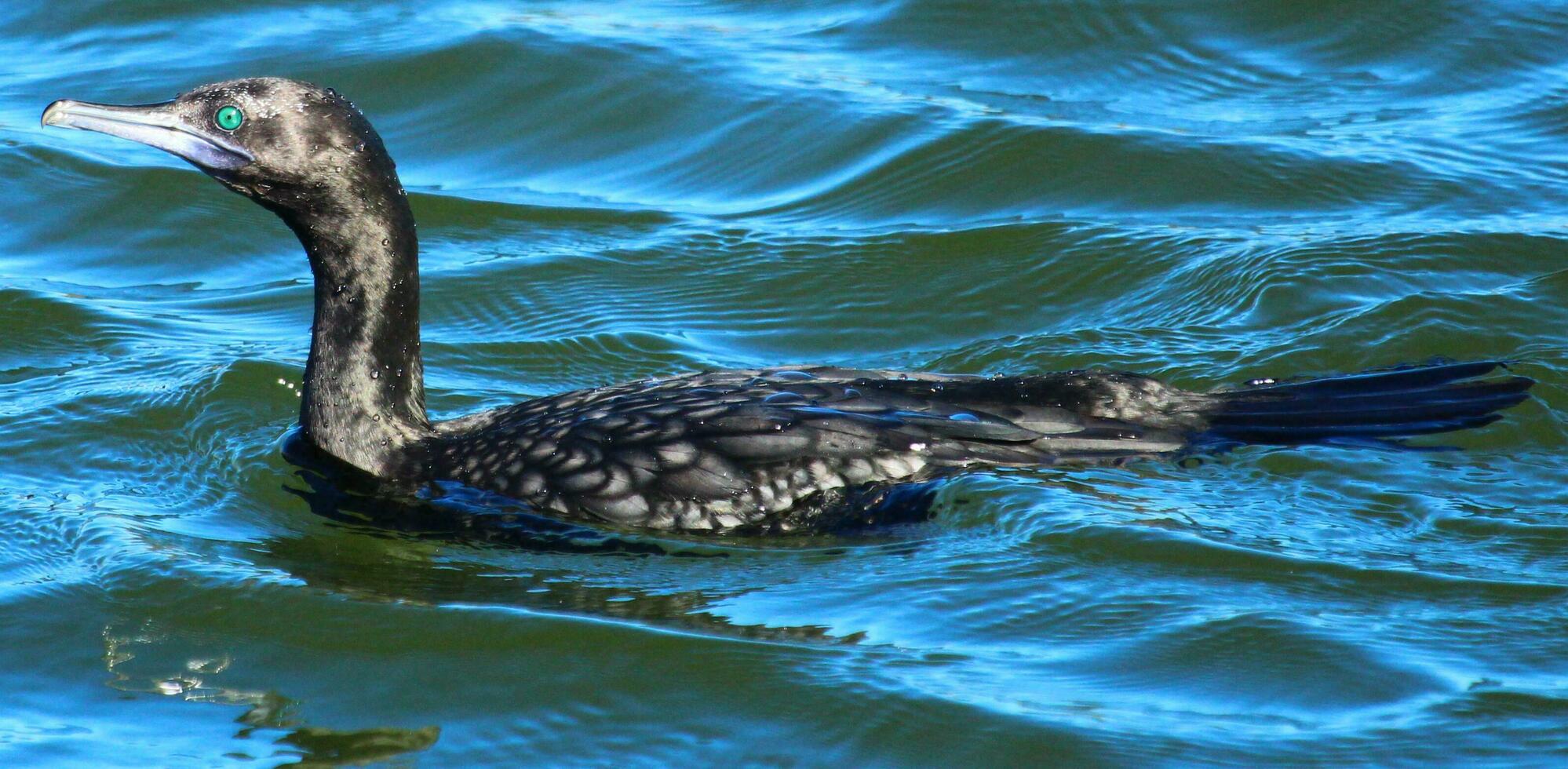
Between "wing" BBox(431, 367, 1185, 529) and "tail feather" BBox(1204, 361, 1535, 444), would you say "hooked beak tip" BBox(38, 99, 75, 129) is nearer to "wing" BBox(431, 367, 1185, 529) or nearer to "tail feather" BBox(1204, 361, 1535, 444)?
"wing" BBox(431, 367, 1185, 529)

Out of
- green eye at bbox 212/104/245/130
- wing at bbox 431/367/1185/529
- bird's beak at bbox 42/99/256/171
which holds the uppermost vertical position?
green eye at bbox 212/104/245/130

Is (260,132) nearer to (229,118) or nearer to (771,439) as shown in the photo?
(229,118)

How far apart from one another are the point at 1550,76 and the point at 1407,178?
177 cm

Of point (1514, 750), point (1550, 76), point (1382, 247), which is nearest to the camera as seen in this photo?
point (1514, 750)

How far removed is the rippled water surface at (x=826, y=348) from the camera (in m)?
4.89

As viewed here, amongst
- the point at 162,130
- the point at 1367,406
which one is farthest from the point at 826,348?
the point at 162,130

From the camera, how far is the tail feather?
618 centimetres

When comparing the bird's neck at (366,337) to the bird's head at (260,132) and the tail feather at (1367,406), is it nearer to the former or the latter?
the bird's head at (260,132)

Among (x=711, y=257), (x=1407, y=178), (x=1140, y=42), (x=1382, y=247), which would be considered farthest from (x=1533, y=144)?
(x=711, y=257)

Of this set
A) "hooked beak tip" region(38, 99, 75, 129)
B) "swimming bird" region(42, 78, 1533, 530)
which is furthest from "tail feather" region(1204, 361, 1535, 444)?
"hooked beak tip" region(38, 99, 75, 129)

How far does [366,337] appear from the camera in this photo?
6.29 meters

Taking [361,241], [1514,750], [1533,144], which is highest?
[1533,144]

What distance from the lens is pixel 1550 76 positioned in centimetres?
1026

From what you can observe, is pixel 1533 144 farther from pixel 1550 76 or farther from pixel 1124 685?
pixel 1124 685
